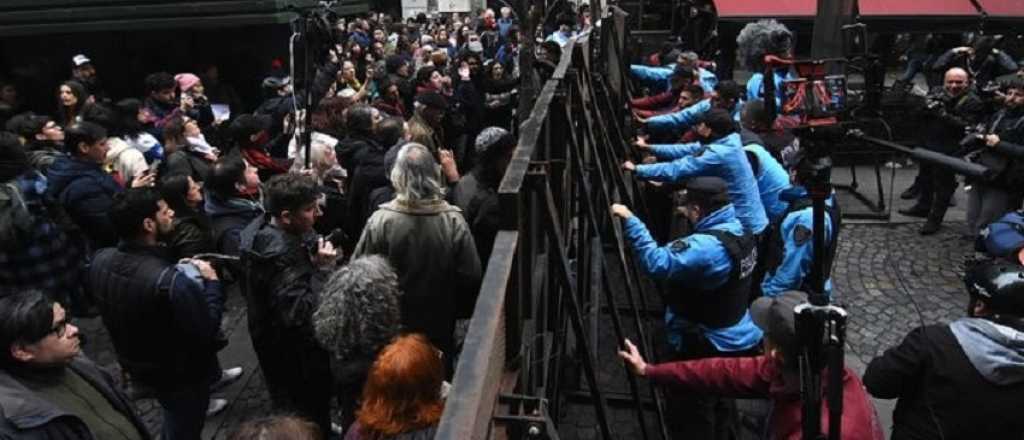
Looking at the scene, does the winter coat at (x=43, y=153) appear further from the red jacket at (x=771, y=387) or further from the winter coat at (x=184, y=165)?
the red jacket at (x=771, y=387)

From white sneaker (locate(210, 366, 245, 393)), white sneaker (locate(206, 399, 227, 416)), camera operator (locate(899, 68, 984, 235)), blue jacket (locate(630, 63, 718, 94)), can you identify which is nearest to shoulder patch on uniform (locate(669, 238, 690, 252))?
white sneaker (locate(206, 399, 227, 416))

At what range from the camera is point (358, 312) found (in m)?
2.94

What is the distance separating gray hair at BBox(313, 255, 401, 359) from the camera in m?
2.94

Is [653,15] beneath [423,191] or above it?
above

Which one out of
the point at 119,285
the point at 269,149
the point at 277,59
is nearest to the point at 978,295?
the point at 119,285

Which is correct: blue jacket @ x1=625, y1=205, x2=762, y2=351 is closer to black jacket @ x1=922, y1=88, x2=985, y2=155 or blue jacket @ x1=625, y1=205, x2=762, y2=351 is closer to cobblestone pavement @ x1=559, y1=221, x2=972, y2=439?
cobblestone pavement @ x1=559, y1=221, x2=972, y2=439

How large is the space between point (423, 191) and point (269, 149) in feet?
12.9

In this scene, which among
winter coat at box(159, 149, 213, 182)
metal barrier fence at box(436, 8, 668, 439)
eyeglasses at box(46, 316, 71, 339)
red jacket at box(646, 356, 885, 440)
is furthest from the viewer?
winter coat at box(159, 149, 213, 182)

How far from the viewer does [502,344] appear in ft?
6.60

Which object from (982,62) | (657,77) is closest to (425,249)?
(657,77)

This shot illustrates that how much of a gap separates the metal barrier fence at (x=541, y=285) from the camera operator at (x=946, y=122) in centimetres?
438

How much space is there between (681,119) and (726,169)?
197 cm

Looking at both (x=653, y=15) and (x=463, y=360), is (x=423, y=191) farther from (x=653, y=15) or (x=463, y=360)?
(x=653, y=15)

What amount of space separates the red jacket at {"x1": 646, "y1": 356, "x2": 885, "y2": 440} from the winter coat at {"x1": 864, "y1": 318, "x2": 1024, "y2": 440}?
0.95ft
